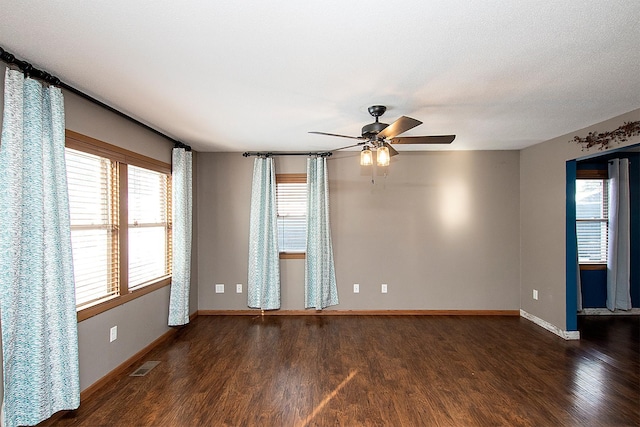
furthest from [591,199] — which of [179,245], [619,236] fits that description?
[179,245]

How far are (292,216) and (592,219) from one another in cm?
472

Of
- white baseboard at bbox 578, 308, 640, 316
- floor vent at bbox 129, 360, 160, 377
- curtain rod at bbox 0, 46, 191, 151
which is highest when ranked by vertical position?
curtain rod at bbox 0, 46, 191, 151

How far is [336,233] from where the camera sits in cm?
493

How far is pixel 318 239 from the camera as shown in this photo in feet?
15.5

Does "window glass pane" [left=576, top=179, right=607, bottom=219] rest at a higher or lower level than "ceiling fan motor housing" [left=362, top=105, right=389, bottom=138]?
lower

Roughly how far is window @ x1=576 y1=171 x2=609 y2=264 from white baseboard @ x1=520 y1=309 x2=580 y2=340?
126 centimetres

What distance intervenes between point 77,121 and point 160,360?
249cm

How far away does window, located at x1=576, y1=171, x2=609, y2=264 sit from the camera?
16.1 feet

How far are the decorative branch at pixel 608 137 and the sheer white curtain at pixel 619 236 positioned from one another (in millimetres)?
1734

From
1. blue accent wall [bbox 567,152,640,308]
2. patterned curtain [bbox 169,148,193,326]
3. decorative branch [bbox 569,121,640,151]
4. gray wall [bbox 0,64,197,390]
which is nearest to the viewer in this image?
gray wall [bbox 0,64,197,390]

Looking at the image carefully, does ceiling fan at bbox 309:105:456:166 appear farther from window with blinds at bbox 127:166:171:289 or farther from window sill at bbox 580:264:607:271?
window sill at bbox 580:264:607:271

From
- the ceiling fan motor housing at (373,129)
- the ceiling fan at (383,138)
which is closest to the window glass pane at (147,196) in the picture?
the ceiling fan at (383,138)

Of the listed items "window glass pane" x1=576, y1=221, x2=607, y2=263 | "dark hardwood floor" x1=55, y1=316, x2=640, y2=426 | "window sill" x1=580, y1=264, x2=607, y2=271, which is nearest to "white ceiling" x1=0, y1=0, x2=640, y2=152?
"window glass pane" x1=576, y1=221, x2=607, y2=263

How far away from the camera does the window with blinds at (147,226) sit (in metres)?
3.42
